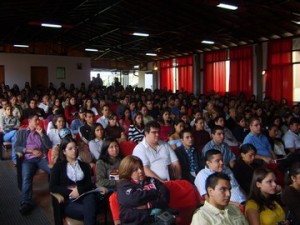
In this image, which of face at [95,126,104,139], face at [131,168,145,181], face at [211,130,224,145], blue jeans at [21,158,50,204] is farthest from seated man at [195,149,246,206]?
blue jeans at [21,158,50,204]

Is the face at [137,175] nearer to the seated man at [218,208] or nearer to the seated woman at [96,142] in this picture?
the seated man at [218,208]

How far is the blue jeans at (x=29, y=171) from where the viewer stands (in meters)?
4.26

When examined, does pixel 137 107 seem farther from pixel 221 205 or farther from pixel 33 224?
pixel 221 205

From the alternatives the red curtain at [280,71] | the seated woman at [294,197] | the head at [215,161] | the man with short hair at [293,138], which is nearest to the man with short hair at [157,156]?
the head at [215,161]

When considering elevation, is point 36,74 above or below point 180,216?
above

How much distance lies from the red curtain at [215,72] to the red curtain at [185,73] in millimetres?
1431

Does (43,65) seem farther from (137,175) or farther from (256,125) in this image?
(137,175)

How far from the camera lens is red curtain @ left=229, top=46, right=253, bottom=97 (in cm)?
1406

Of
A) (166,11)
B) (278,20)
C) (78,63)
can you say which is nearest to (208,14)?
(166,11)

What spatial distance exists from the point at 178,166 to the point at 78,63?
51.5ft

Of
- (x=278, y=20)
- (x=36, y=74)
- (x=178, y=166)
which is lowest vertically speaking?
(x=178, y=166)

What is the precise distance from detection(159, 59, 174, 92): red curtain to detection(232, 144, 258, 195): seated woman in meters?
16.6

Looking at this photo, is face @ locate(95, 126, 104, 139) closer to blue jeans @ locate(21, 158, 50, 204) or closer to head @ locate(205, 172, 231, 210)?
blue jeans @ locate(21, 158, 50, 204)

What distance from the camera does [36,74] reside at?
17.5m
